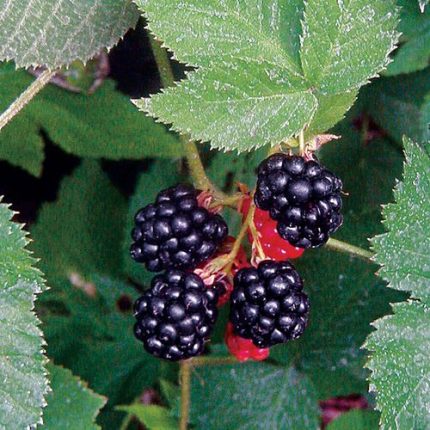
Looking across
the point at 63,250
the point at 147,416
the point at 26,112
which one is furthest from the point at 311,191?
the point at 63,250

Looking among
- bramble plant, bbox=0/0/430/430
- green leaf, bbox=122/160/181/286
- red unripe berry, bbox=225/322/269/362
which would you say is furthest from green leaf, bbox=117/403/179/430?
green leaf, bbox=122/160/181/286

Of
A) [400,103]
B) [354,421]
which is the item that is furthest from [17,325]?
[400,103]

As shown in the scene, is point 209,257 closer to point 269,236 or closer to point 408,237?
point 269,236

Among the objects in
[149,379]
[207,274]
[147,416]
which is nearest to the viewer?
[207,274]

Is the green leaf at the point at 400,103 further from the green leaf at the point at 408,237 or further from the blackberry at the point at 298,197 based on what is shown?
the blackberry at the point at 298,197

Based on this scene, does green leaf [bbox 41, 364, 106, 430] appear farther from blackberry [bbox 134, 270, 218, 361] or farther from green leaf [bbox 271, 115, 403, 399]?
green leaf [bbox 271, 115, 403, 399]

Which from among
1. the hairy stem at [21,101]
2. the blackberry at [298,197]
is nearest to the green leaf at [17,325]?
the hairy stem at [21,101]

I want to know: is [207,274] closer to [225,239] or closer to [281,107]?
[225,239]
